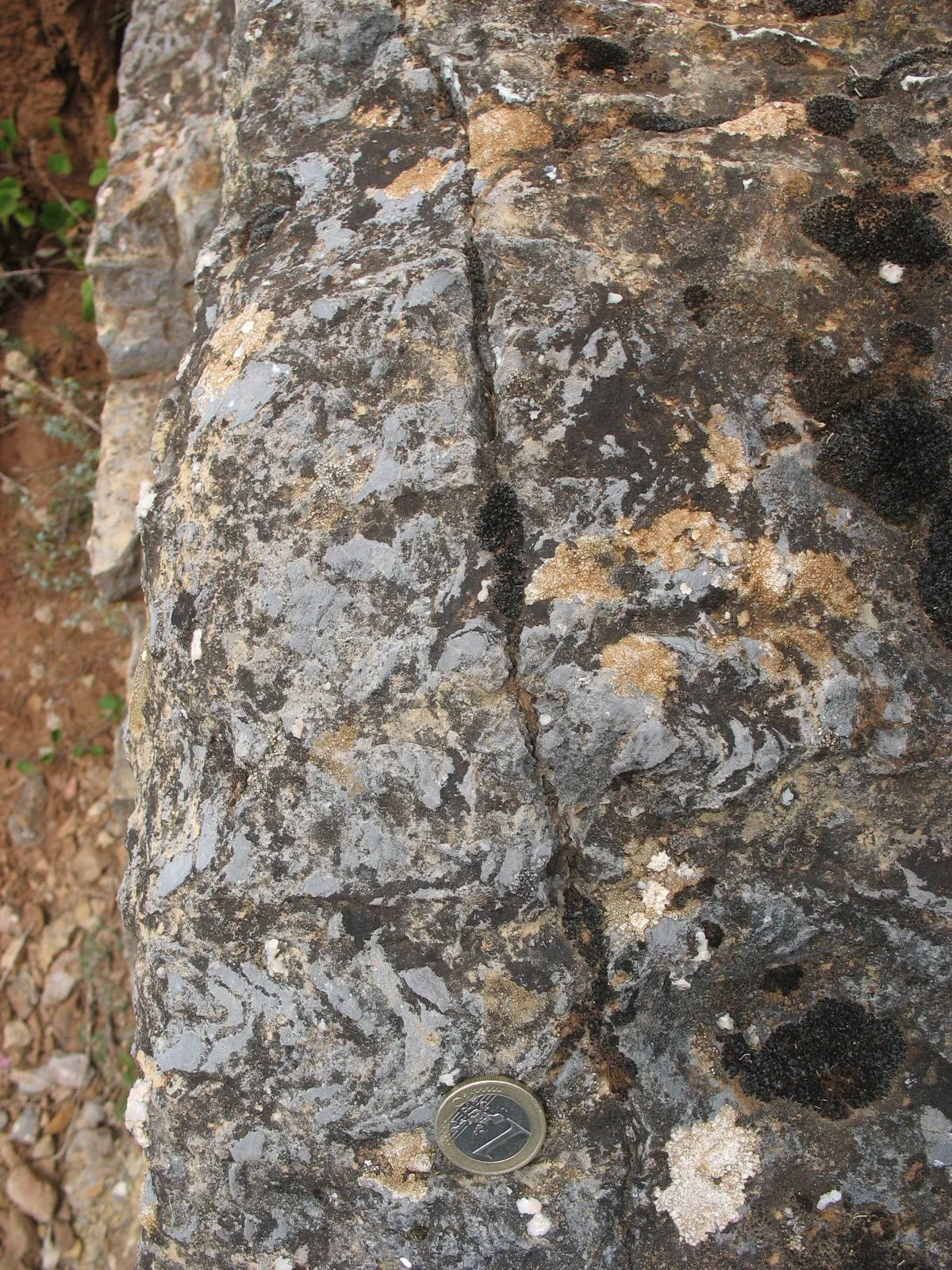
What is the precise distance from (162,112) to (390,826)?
12.1 ft

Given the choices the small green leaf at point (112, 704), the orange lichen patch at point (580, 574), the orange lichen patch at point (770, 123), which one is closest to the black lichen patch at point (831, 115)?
the orange lichen patch at point (770, 123)

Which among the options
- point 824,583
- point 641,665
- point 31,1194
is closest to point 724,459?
point 824,583

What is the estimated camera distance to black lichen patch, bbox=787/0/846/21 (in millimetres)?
2861

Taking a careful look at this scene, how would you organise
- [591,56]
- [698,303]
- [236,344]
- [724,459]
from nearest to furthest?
[724,459] < [698,303] < [236,344] < [591,56]

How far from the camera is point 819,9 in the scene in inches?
113

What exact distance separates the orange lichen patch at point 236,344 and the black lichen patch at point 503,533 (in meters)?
0.79

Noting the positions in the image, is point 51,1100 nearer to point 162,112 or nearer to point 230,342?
point 230,342

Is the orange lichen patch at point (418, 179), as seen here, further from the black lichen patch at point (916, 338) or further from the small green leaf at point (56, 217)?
the small green leaf at point (56, 217)

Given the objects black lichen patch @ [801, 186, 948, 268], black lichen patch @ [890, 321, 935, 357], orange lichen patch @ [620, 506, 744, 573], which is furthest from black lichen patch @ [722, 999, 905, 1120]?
→ black lichen patch @ [801, 186, 948, 268]

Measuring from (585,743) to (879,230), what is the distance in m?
1.49

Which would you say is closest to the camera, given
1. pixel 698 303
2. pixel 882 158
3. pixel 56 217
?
pixel 698 303

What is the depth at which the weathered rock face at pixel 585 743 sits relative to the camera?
225cm

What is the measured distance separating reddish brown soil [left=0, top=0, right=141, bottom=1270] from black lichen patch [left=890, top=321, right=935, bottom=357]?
3.77 meters

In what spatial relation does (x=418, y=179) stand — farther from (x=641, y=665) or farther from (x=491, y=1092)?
(x=491, y=1092)
